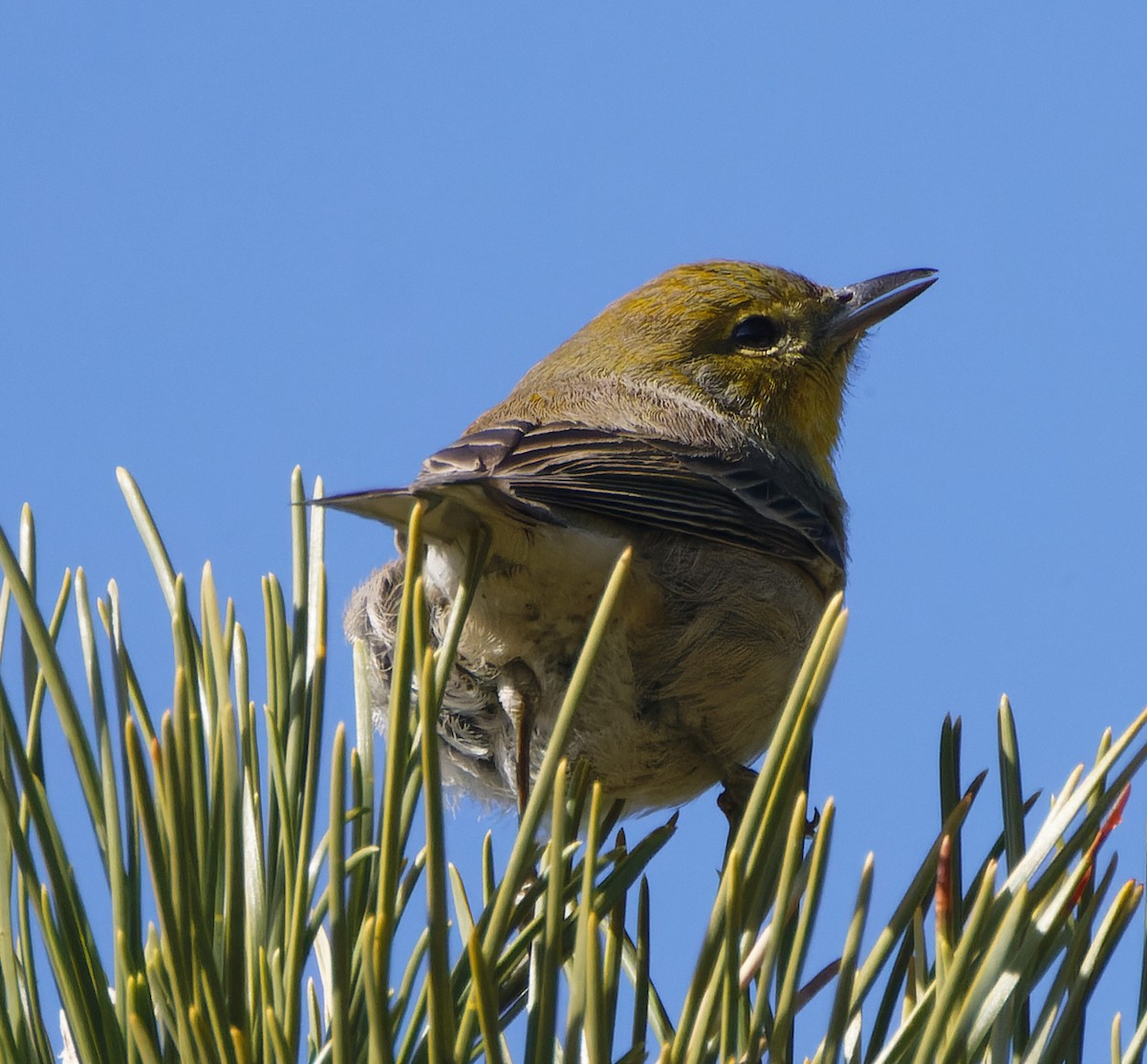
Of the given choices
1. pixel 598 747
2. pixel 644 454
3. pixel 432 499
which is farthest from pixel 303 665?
pixel 644 454

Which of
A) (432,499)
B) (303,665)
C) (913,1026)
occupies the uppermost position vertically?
(432,499)

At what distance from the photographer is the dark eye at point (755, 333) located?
503 cm

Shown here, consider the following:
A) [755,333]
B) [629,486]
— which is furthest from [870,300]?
[629,486]

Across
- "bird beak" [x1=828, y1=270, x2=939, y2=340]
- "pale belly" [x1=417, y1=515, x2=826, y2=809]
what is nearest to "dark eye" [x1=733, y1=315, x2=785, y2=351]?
"bird beak" [x1=828, y1=270, x2=939, y2=340]

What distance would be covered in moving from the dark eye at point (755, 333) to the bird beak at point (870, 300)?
0.71ft

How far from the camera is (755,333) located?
5043 mm

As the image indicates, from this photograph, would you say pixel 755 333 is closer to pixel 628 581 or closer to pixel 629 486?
pixel 629 486

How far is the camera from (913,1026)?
1.70 meters

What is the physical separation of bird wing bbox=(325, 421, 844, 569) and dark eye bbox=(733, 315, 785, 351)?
58 centimetres

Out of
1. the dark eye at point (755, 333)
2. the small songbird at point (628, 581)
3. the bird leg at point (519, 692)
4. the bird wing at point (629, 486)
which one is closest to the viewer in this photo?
the bird wing at point (629, 486)

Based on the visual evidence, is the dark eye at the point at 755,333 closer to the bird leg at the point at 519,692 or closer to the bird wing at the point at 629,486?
→ the bird wing at the point at 629,486

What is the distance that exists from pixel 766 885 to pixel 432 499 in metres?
1.13

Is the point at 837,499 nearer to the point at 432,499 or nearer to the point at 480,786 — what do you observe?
the point at 480,786

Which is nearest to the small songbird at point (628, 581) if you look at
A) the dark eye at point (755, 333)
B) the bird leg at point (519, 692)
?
the bird leg at point (519, 692)
